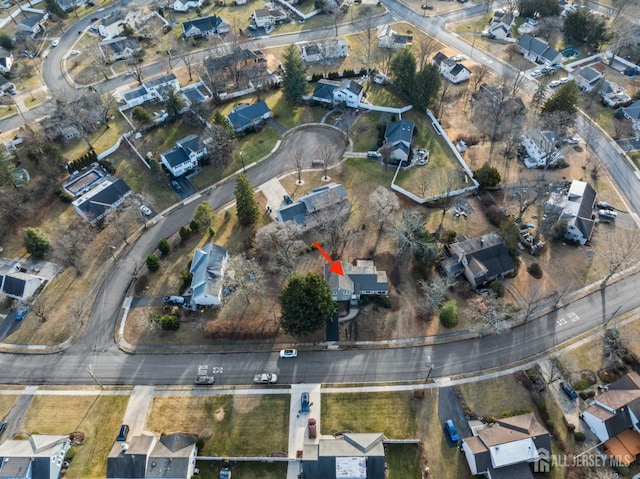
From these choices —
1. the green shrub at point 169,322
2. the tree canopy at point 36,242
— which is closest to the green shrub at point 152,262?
the green shrub at point 169,322

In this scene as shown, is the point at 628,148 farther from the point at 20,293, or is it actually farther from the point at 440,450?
the point at 20,293

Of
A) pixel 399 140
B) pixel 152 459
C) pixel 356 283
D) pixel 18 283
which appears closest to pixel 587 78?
pixel 399 140

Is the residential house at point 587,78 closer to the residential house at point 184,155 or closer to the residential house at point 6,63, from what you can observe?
the residential house at point 184,155

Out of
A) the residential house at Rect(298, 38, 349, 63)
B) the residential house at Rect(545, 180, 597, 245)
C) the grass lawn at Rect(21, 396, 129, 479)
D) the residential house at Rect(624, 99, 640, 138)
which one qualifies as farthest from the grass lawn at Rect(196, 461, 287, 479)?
the residential house at Rect(624, 99, 640, 138)

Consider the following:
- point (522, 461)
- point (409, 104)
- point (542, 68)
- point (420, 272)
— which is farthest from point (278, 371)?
point (542, 68)

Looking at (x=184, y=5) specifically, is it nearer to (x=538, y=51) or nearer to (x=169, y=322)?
(x=538, y=51)

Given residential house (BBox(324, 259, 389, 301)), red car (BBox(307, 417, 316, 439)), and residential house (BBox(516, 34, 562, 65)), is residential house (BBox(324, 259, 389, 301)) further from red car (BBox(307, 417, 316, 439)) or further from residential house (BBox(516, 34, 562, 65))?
residential house (BBox(516, 34, 562, 65))

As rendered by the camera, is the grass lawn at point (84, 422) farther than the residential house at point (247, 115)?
No
